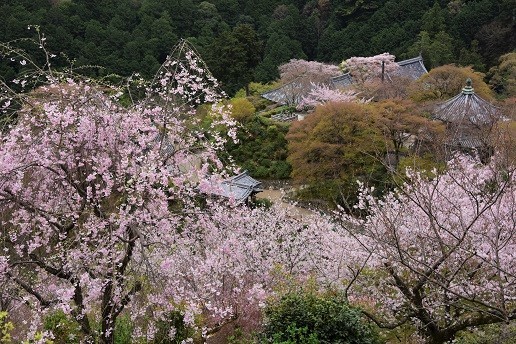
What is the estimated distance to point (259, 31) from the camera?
33438 millimetres

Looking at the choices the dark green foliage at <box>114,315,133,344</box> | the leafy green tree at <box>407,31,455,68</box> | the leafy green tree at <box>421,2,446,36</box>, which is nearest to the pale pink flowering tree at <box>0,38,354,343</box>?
the dark green foliage at <box>114,315,133,344</box>

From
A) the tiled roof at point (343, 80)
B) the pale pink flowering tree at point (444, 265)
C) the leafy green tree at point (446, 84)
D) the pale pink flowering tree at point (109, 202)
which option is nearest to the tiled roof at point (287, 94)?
the tiled roof at point (343, 80)

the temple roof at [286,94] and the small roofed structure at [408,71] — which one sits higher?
the small roofed structure at [408,71]

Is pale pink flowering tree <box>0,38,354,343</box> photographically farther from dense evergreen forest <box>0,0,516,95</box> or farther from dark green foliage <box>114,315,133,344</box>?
dense evergreen forest <box>0,0,516,95</box>

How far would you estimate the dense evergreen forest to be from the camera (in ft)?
83.6

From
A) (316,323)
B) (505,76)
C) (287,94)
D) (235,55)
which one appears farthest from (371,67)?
(316,323)

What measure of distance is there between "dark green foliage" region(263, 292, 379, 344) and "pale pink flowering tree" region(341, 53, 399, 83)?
1742 centimetres

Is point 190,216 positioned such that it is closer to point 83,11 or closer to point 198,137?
point 198,137

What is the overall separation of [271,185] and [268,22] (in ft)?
60.9

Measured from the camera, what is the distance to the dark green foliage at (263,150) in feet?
61.2

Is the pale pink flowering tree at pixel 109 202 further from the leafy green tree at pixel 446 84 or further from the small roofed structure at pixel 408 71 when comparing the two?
the small roofed structure at pixel 408 71

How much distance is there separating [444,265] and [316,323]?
2.00m

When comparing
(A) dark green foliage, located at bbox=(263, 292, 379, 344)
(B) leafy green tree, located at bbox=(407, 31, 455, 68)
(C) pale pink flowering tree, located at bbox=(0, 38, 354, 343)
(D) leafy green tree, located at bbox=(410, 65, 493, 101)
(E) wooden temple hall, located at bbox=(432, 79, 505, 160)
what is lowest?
(A) dark green foliage, located at bbox=(263, 292, 379, 344)

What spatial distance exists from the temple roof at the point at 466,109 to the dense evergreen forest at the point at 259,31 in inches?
410
